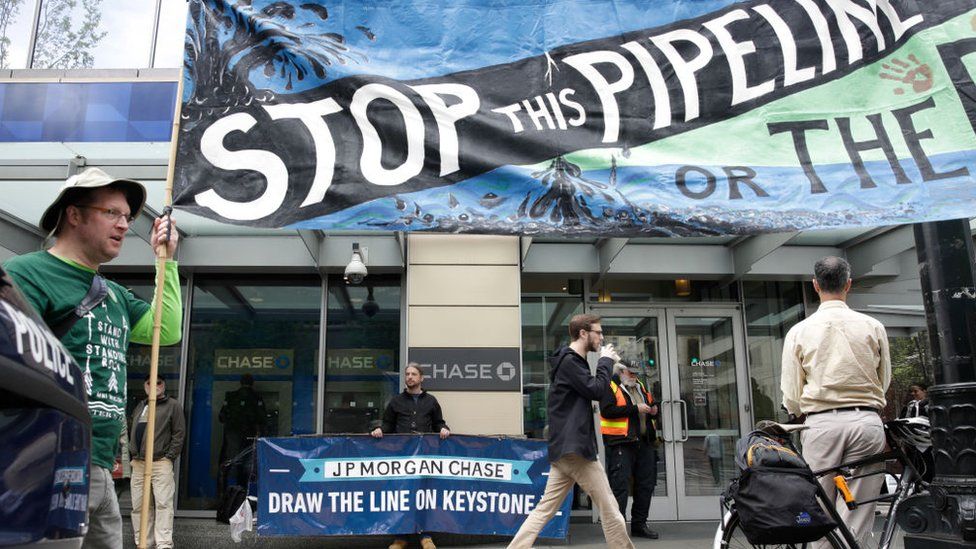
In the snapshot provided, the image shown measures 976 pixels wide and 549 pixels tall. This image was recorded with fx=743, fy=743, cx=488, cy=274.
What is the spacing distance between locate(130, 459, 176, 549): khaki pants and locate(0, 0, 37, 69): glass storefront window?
560 cm

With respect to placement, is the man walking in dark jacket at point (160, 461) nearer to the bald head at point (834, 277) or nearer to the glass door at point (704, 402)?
the glass door at point (704, 402)

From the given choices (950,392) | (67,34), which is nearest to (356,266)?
(67,34)

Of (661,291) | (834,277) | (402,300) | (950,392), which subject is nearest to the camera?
(950,392)

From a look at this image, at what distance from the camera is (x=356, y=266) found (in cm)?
869

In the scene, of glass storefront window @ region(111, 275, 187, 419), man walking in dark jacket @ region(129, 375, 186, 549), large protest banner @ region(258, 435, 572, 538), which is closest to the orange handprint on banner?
large protest banner @ region(258, 435, 572, 538)

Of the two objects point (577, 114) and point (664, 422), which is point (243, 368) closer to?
point (664, 422)

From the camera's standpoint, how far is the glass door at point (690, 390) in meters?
9.66

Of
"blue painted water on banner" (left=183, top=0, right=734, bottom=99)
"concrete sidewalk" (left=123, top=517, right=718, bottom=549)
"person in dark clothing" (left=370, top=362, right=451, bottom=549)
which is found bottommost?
"concrete sidewalk" (left=123, top=517, right=718, bottom=549)

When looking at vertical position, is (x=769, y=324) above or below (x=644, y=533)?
above

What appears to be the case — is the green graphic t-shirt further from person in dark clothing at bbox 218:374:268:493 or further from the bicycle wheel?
person in dark clothing at bbox 218:374:268:493

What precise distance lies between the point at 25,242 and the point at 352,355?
405 centimetres

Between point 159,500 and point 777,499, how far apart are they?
22.1ft

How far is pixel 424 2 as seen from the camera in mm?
3713

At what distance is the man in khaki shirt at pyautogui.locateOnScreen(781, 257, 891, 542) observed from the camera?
379 centimetres
